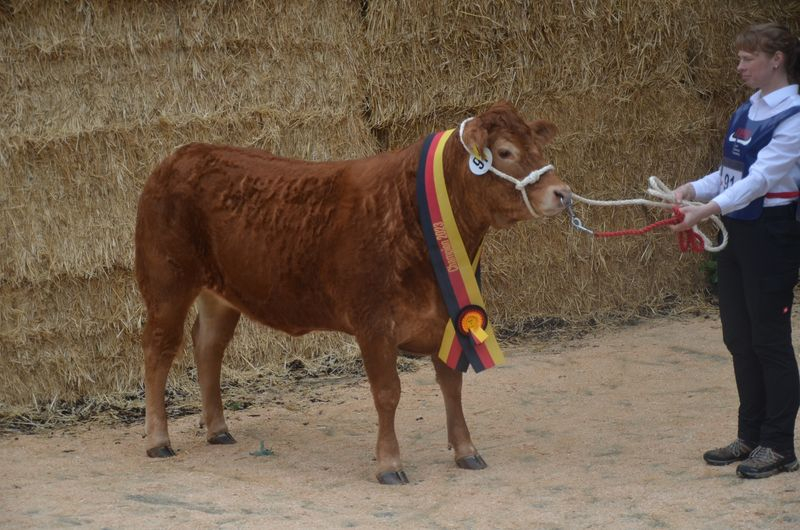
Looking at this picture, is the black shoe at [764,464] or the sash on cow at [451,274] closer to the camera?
the black shoe at [764,464]

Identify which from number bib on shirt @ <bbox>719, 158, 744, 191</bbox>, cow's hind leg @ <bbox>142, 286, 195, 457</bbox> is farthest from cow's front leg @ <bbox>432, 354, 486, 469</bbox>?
number bib on shirt @ <bbox>719, 158, 744, 191</bbox>

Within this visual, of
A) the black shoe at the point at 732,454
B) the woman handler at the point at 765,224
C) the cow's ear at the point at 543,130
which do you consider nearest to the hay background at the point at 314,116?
the cow's ear at the point at 543,130

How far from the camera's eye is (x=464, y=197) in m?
5.04

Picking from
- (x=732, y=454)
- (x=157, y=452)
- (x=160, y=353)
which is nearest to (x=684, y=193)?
(x=732, y=454)

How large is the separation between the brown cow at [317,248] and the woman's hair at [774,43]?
93cm

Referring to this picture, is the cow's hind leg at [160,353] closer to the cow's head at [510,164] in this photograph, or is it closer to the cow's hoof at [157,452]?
the cow's hoof at [157,452]

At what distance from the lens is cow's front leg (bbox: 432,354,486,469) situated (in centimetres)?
Result: 523

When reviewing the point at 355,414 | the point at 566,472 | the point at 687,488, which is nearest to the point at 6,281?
the point at 355,414

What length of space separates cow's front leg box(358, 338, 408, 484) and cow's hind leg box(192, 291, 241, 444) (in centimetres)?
112

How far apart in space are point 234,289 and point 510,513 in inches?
72.9

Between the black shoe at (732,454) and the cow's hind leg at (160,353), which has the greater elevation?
the cow's hind leg at (160,353)

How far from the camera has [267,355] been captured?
23.9ft

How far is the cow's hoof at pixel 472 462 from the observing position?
5215 mm

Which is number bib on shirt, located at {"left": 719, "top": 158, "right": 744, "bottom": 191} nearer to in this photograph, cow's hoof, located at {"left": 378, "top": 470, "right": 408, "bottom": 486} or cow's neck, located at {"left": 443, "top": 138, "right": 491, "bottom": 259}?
cow's neck, located at {"left": 443, "top": 138, "right": 491, "bottom": 259}
